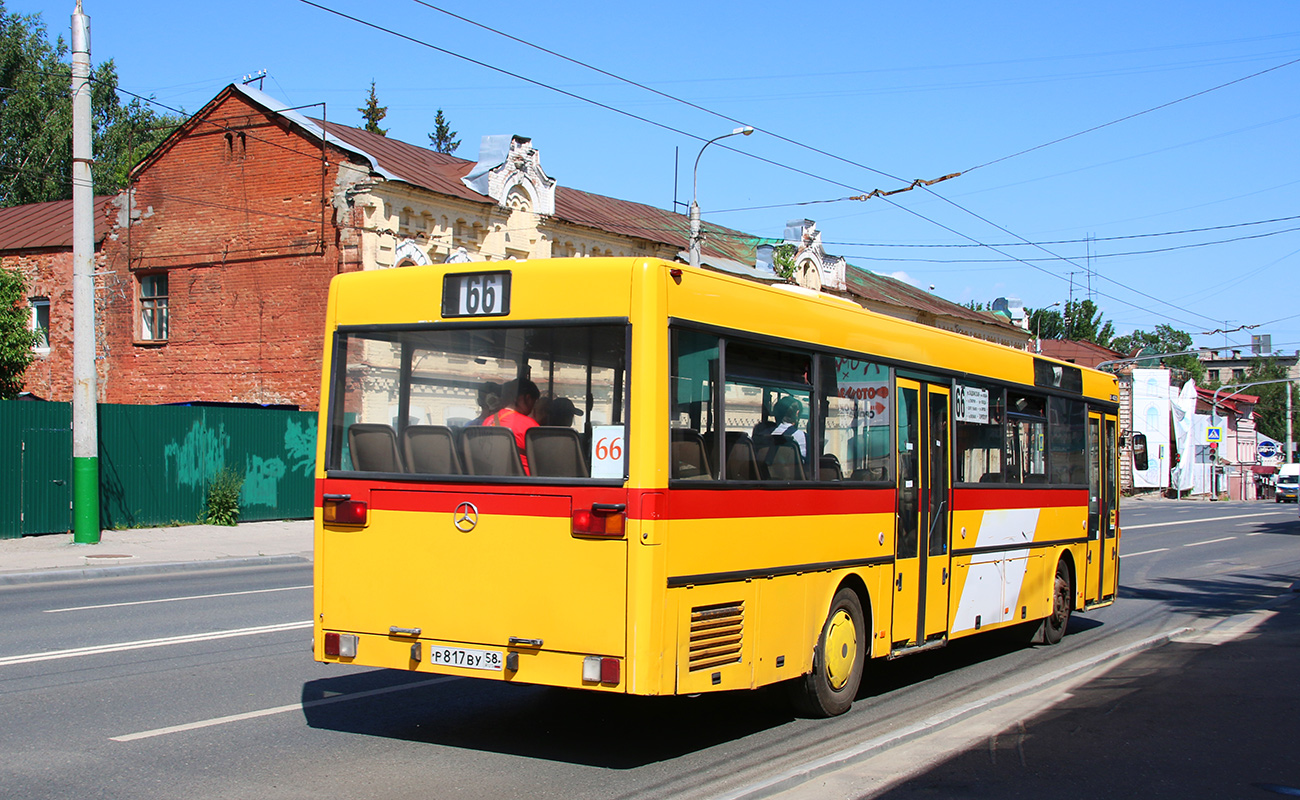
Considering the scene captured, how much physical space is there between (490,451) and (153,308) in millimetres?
27967

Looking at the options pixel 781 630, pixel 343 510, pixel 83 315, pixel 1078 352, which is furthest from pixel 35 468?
pixel 1078 352

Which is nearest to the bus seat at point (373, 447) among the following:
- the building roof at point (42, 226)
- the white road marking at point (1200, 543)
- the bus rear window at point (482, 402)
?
the bus rear window at point (482, 402)

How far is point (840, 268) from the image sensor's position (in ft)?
149

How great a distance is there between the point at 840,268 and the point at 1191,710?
38.2 metres

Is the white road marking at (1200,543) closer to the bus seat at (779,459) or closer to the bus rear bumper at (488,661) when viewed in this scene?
the bus seat at (779,459)

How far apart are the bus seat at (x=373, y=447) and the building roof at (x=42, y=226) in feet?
88.1

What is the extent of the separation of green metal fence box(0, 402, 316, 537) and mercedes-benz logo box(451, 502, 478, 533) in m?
15.8

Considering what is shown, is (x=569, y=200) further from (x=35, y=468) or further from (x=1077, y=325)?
(x=1077, y=325)

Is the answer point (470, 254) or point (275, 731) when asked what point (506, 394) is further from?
point (470, 254)

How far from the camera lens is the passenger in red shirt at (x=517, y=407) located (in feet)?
21.4

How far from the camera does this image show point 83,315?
59.7ft

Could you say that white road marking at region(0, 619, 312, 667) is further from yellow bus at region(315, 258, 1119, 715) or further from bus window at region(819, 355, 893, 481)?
bus window at region(819, 355, 893, 481)

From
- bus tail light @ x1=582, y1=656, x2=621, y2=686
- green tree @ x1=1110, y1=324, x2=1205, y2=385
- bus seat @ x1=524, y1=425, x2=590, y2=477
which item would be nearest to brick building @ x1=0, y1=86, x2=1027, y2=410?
bus seat @ x1=524, y1=425, x2=590, y2=477

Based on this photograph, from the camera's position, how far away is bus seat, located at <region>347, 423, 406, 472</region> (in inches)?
266
